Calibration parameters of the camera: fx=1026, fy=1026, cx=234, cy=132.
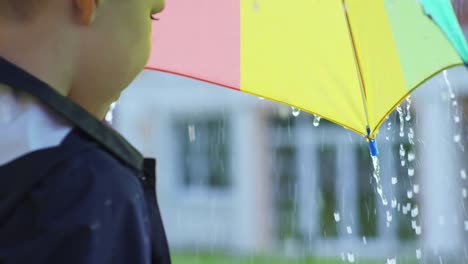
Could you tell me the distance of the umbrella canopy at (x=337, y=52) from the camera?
195 centimetres

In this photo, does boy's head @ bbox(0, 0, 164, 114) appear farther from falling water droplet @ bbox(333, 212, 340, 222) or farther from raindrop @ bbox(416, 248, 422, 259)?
falling water droplet @ bbox(333, 212, 340, 222)

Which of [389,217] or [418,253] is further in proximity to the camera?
[389,217]

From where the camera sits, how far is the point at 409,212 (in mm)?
13328

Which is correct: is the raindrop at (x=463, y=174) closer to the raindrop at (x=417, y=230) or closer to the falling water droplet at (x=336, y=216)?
the raindrop at (x=417, y=230)

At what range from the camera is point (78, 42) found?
1.28 metres

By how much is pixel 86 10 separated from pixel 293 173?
11501 mm

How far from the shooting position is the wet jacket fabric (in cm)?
113

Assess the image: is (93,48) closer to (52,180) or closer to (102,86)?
(102,86)

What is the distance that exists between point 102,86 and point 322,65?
2.49 feet

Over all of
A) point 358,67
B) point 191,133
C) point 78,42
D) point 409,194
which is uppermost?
point 191,133

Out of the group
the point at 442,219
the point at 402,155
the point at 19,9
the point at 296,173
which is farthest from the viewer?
the point at 296,173

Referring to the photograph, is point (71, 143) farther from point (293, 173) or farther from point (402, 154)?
point (293, 173)

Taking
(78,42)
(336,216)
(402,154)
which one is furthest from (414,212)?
(78,42)

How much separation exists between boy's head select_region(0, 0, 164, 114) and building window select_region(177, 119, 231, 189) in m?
11.6
